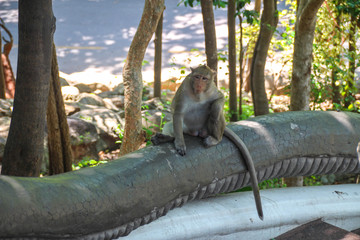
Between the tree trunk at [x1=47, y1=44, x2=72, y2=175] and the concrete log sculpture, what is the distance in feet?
3.15

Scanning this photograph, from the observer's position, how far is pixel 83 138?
5102 mm

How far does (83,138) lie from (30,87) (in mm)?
2857

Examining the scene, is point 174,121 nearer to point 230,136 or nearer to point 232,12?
point 230,136

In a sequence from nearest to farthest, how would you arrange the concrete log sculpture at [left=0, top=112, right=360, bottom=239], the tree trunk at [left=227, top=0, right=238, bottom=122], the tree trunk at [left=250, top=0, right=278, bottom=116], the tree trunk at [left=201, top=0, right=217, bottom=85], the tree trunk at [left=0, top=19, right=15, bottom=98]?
the concrete log sculpture at [left=0, top=112, right=360, bottom=239]
the tree trunk at [left=201, top=0, right=217, bottom=85]
the tree trunk at [left=250, top=0, right=278, bottom=116]
the tree trunk at [left=227, top=0, right=238, bottom=122]
the tree trunk at [left=0, top=19, right=15, bottom=98]

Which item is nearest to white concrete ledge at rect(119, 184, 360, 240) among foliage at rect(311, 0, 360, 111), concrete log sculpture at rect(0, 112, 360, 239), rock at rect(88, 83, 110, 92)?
concrete log sculpture at rect(0, 112, 360, 239)

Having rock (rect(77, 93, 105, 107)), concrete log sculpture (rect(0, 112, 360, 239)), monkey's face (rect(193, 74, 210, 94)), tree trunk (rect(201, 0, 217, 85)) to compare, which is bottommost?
rock (rect(77, 93, 105, 107))

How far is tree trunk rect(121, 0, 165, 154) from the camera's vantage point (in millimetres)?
3453

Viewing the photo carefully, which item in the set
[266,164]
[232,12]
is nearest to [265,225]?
[266,164]

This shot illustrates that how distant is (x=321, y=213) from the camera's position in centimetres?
288

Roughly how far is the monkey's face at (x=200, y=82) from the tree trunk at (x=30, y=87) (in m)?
0.90

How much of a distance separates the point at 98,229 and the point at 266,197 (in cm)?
118

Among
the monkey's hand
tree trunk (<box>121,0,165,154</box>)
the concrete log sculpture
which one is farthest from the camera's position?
tree trunk (<box>121,0,165,154</box>)

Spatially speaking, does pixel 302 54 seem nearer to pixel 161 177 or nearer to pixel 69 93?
pixel 161 177

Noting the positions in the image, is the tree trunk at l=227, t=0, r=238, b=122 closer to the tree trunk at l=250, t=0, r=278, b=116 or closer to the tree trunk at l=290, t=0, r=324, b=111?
the tree trunk at l=250, t=0, r=278, b=116
